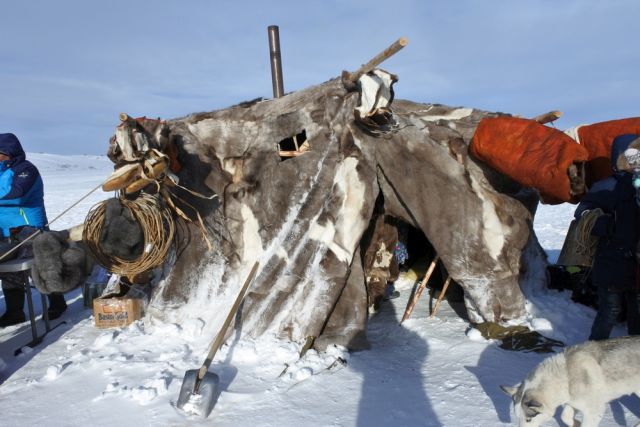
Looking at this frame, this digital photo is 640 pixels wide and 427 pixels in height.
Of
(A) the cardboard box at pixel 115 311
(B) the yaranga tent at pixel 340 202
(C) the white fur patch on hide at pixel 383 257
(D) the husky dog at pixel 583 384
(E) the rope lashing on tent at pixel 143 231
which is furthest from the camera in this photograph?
(C) the white fur patch on hide at pixel 383 257

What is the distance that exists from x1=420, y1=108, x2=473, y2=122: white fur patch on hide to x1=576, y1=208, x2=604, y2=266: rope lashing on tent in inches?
56.5

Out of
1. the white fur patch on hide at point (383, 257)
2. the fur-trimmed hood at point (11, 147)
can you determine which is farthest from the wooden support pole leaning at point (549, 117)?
the fur-trimmed hood at point (11, 147)

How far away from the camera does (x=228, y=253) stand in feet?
14.3

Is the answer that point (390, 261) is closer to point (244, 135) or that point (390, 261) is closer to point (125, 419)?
point (244, 135)

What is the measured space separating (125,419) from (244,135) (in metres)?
2.51

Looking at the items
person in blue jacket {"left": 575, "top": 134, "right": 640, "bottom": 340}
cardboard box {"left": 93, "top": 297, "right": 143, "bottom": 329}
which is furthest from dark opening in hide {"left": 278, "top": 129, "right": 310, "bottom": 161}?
person in blue jacket {"left": 575, "top": 134, "right": 640, "bottom": 340}

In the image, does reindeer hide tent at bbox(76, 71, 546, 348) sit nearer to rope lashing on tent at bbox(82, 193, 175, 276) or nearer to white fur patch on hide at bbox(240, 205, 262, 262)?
white fur patch on hide at bbox(240, 205, 262, 262)

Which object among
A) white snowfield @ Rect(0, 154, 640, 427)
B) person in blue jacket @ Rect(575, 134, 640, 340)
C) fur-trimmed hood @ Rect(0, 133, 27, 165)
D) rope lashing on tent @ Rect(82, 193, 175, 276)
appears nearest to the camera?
white snowfield @ Rect(0, 154, 640, 427)

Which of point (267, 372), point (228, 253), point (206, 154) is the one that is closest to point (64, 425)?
point (267, 372)

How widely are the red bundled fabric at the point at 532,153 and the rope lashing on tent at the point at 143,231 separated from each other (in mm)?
2749

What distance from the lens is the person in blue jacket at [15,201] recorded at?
4758 mm

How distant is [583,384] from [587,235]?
127 centimetres

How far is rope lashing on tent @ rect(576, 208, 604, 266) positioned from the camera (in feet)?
10.8

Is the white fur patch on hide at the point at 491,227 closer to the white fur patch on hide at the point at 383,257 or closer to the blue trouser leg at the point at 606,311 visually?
the blue trouser leg at the point at 606,311
